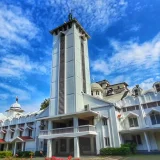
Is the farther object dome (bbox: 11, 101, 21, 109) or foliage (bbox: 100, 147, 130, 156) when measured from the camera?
dome (bbox: 11, 101, 21, 109)

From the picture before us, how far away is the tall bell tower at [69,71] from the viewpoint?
1024 inches

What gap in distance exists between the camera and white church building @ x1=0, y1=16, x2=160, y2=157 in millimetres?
21953

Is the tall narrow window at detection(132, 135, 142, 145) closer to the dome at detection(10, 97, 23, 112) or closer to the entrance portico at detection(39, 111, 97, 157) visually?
the entrance portico at detection(39, 111, 97, 157)

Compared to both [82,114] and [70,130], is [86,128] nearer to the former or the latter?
[82,114]

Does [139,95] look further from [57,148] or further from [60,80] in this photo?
[57,148]

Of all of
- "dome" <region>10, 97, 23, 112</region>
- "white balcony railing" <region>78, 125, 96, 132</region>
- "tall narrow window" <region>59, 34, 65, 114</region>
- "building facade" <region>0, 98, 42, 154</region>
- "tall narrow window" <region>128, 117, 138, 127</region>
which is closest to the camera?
"white balcony railing" <region>78, 125, 96, 132</region>

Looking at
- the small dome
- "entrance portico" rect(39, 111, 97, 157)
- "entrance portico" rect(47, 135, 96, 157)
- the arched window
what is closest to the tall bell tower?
"entrance portico" rect(39, 111, 97, 157)

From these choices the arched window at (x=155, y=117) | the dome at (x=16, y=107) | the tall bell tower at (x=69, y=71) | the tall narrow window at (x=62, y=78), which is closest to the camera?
the arched window at (x=155, y=117)

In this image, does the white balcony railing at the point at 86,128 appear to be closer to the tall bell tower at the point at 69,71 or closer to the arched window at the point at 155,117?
the tall bell tower at the point at 69,71

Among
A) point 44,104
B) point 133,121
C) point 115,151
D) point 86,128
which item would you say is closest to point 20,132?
point 44,104

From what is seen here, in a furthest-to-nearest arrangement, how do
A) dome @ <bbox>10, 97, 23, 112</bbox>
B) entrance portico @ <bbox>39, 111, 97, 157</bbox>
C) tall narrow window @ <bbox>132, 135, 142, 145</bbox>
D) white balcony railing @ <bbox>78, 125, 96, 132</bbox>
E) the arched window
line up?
dome @ <bbox>10, 97, 23, 112</bbox> < tall narrow window @ <bbox>132, 135, 142, 145</bbox> < the arched window < entrance portico @ <bbox>39, 111, 97, 157</bbox> < white balcony railing @ <bbox>78, 125, 96, 132</bbox>

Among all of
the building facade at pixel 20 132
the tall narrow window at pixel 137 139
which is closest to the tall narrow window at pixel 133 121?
the tall narrow window at pixel 137 139

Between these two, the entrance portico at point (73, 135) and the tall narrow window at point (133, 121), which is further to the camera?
the tall narrow window at point (133, 121)

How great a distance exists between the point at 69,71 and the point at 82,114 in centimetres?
900
